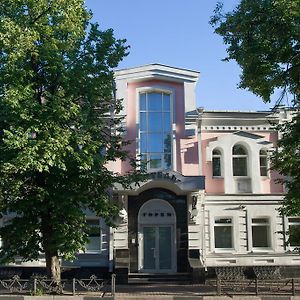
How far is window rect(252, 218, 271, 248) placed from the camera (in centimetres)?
2484

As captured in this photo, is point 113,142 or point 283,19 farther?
point 113,142

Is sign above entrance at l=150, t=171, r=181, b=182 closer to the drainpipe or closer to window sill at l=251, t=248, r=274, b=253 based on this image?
the drainpipe

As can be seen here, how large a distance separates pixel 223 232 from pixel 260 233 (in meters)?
1.82

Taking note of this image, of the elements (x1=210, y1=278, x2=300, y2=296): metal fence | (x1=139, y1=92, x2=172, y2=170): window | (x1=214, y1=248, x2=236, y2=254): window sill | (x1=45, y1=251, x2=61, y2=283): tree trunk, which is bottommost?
(x1=210, y1=278, x2=300, y2=296): metal fence

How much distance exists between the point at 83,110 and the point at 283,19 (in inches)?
276

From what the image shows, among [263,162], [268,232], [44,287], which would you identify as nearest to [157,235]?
[268,232]

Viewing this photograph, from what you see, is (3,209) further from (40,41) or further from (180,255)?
(180,255)

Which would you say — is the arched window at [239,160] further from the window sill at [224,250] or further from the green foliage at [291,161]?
the green foliage at [291,161]

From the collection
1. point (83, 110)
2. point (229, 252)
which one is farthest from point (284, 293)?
point (83, 110)

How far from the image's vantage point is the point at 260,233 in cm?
2502

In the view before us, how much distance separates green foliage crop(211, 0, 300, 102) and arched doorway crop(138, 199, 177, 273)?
9891 mm

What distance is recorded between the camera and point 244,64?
14852 millimetres

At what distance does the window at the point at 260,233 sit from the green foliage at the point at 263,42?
10.7m

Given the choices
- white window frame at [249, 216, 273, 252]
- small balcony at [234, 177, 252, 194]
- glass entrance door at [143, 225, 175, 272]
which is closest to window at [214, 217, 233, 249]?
white window frame at [249, 216, 273, 252]
